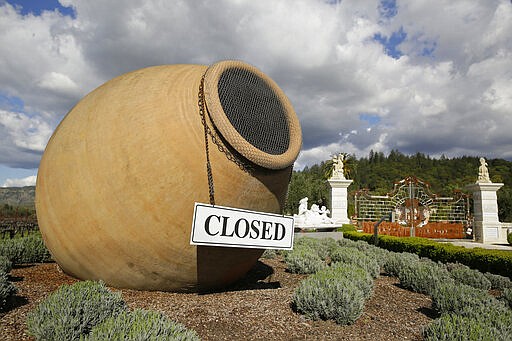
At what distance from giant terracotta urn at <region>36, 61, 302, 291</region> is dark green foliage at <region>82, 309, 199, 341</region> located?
109 cm

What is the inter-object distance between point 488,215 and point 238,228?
2031cm

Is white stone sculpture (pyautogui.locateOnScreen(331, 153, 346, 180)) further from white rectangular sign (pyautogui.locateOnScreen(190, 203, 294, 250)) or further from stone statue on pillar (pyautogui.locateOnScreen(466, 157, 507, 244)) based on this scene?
Result: white rectangular sign (pyautogui.locateOnScreen(190, 203, 294, 250))

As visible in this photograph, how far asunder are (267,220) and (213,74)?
1.94 metres

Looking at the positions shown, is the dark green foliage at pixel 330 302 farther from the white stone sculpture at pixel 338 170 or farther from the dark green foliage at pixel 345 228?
the white stone sculpture at pixel 338 170

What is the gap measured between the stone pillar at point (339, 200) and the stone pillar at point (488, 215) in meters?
7.34

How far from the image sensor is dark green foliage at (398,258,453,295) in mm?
5988

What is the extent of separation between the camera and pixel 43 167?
4.59 meters

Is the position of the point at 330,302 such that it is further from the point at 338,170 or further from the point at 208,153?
the point at 338,170

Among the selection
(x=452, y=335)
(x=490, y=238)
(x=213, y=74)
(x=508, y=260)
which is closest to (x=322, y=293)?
(x=452, y=335)

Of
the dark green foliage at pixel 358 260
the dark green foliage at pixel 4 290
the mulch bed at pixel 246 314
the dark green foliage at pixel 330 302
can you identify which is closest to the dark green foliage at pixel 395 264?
the dark green foliage at pixel 358 260

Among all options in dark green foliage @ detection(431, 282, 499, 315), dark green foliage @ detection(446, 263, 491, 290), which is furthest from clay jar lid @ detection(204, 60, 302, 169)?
dark green foliage @ detection(446, 263, 491, 290)

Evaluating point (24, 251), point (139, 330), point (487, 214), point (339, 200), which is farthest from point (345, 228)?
point (139, 330)

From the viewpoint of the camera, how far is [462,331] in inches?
130

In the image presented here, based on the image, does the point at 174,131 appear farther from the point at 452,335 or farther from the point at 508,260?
the point at 508,260
